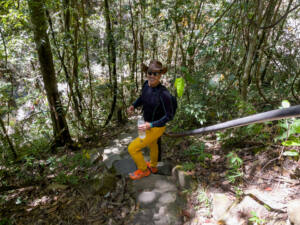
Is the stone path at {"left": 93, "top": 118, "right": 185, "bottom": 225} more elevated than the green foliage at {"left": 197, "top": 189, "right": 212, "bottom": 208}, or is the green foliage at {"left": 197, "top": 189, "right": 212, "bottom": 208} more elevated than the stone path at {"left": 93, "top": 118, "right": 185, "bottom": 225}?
the green foliage at {"left": 197, "top": 189, "right": 212, "bottom": 208}

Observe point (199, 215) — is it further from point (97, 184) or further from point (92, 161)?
point (92, 161)

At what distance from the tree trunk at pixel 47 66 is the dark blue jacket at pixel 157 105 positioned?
99.8 inches

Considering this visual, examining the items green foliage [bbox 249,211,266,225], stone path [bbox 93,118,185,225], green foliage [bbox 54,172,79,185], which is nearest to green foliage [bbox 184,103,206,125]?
stone path [bbox 93,118,185,225]

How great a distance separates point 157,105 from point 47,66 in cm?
313

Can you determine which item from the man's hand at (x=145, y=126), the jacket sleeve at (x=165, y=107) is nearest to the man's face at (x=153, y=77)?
the jacket sleeve at (x=165, y=107)

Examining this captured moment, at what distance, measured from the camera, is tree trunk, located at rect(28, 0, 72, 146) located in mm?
3729

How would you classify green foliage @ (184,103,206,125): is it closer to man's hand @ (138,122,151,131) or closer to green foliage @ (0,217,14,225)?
man's hand @ (138,122,151,131)

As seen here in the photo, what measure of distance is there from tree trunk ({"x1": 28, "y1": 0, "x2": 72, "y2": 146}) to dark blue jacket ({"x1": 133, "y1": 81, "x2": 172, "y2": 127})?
99.8 inches

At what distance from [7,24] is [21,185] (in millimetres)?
3340

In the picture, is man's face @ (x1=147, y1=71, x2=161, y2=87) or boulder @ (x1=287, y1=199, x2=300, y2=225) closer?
boulder @ (x1=287, y1=199, x2=300, y2=225)

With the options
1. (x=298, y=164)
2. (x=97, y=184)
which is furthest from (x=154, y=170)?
(x=298, y=164)

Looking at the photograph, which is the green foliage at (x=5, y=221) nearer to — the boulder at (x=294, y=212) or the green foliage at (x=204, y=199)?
the green foliage at (x=204, y=199)

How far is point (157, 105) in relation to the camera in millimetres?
2623

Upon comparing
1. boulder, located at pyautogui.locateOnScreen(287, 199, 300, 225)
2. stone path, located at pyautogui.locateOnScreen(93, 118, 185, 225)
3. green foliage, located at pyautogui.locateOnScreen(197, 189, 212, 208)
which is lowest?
stone path, located at pyautogui.locateOnScreen(93, 118, 185, 225)
